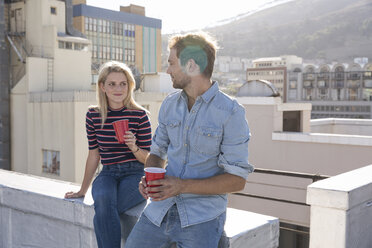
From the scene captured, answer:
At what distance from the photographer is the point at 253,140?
1270 centimetres

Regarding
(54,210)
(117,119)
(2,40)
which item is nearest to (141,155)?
(117,119)

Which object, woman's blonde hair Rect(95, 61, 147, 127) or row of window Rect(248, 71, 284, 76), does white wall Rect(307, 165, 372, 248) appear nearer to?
woman's blonde hair Rect(95, 61, 147, 127)

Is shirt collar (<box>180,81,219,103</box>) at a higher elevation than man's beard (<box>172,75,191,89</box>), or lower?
lower

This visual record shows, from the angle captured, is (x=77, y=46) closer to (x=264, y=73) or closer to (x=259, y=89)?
(x=259, y=89)

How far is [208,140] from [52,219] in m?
1.66

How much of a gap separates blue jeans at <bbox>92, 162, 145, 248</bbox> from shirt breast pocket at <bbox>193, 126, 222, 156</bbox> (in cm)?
83

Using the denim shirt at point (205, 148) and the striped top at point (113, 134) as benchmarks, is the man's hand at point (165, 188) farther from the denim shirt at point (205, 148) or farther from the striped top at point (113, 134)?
the striped top at point (113, 134)

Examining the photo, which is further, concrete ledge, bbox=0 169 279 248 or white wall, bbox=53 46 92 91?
white wall, bbox=53 46 92 91

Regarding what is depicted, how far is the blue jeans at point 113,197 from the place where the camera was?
2850mm

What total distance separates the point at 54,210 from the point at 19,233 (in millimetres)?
597

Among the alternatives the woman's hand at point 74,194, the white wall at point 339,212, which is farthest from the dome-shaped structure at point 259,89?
the woman's hand at point 74,194

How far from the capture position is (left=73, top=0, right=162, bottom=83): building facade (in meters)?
64.3

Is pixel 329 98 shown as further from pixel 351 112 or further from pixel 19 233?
pixel 19 233

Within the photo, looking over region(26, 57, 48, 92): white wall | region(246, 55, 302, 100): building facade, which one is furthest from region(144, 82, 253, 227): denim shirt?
region(246, 55, 302, 100): building facade
